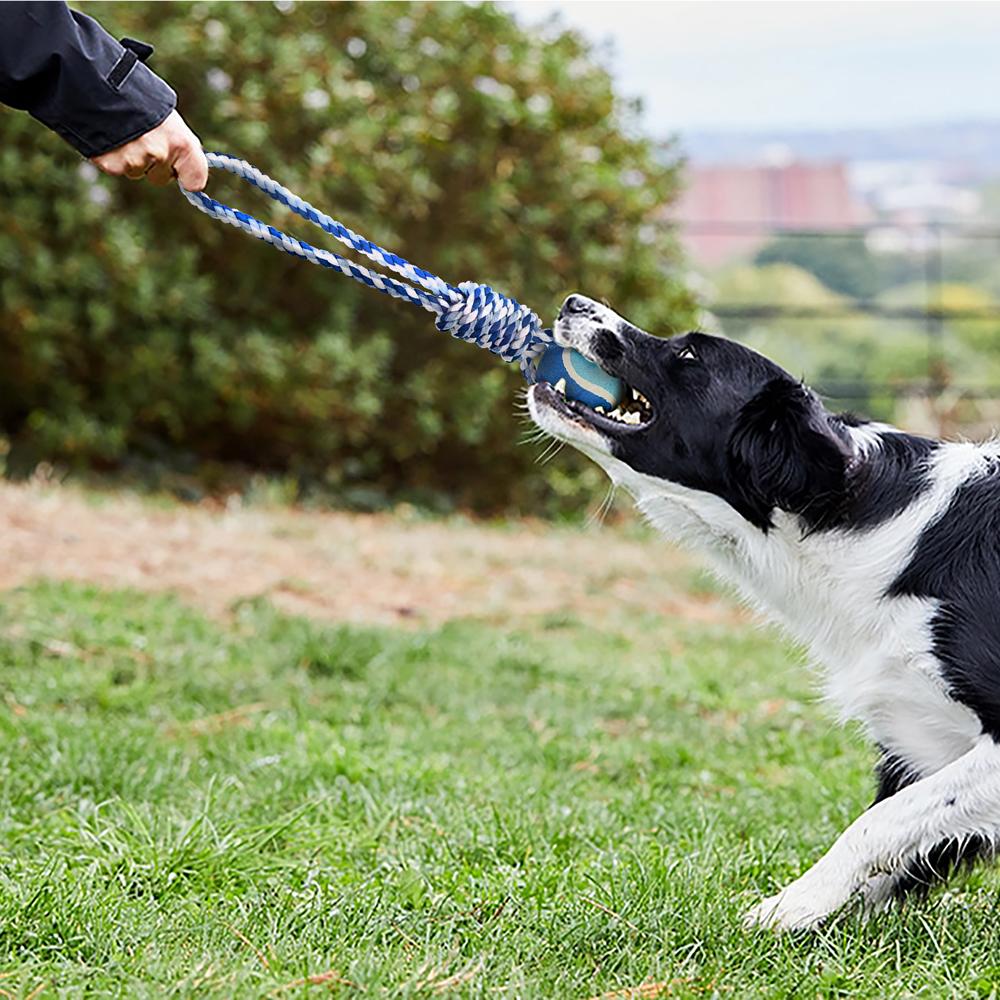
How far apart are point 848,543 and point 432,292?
1.18m

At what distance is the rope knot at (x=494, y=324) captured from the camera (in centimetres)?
383

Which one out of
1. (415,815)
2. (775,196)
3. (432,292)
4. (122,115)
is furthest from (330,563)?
(775,196)

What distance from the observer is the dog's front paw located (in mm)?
3252

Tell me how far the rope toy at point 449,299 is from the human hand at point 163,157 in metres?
0.22

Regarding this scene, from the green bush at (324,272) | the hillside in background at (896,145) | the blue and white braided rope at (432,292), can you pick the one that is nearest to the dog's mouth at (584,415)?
the blue and white braided rope at (432,292)

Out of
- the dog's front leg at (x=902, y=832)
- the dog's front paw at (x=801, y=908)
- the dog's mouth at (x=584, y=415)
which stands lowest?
the dog's front paw at (x=801, y=908)

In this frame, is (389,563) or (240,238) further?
(240,238)

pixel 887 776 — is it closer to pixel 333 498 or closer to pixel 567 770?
pixel 567 770

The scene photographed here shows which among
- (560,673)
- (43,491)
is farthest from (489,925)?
(43,491)

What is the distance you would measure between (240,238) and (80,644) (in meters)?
4.44

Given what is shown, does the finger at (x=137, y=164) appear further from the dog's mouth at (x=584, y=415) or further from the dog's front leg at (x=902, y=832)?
the dog's front leg at (x=902, y=832)

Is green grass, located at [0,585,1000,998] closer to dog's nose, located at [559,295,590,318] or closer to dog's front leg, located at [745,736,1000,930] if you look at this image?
dog's front leg, located at [745,736,1000,930]

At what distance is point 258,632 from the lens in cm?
671

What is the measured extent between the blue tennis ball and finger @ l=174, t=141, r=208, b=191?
0.93 metres
